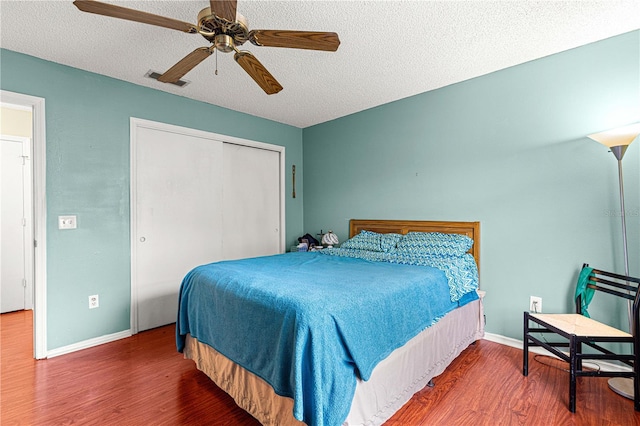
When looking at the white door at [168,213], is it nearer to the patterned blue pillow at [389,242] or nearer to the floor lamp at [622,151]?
the patterned blue pillow at [389,242]

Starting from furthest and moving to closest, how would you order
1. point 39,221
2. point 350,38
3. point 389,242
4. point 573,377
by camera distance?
point 389,242 → point 39,221 → point 350,38 → point 573,377

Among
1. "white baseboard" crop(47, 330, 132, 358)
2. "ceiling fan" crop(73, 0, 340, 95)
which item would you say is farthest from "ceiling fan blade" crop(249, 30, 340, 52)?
"white baseboard" crop(47, 330, 132, 358)

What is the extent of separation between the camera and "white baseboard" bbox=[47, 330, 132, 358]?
264 cm

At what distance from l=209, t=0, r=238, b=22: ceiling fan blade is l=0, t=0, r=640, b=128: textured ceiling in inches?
19.5

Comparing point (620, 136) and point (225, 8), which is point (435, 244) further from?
point (225, 8)

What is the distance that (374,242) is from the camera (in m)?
3.36

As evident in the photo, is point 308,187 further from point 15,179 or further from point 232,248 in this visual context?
point 15,179

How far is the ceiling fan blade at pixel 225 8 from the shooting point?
1.40m

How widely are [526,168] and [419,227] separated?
1.13 meters

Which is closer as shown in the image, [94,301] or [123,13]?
[123,13]

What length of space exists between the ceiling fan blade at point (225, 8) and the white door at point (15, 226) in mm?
3817

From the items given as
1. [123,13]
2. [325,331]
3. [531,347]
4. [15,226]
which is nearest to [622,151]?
[531,347]

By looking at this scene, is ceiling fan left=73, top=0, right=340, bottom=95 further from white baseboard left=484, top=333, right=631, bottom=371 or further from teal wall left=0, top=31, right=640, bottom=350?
white baseboard left=484, top=333, right=631, bottom=371

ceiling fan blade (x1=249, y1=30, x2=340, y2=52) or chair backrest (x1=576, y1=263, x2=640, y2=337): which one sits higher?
ceiling fan blade (x1=249, y1=30, x2=340, y2=52)
